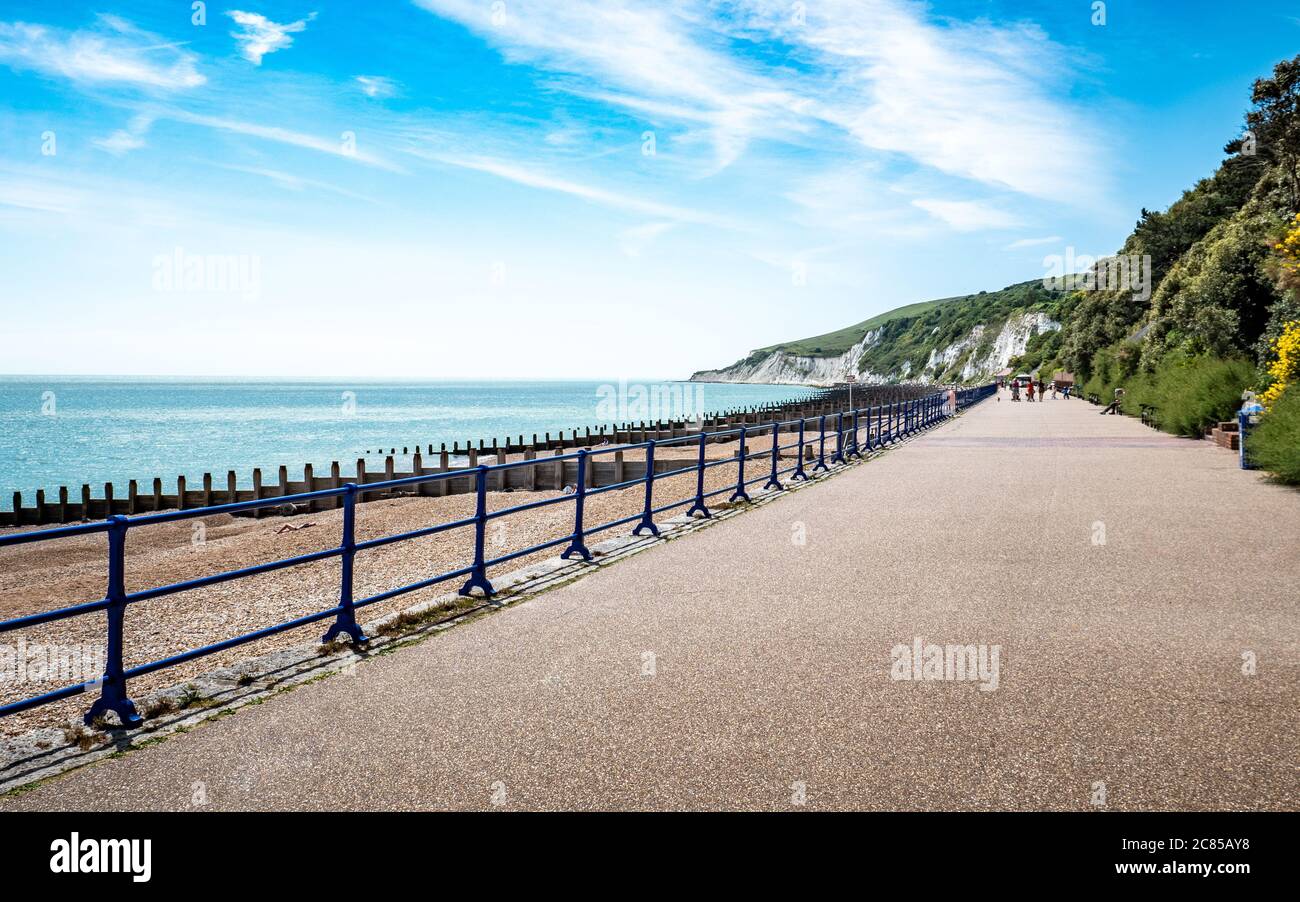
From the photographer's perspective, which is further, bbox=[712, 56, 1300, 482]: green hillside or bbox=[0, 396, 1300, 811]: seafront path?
bbox=[712, 56, 1300, 482]: green hillside

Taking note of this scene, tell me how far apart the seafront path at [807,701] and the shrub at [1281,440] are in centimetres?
616

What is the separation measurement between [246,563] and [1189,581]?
1363 centimetres

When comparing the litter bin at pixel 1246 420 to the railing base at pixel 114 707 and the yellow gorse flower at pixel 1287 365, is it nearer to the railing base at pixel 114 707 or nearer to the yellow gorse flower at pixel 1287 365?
the yellow gorse flower at pixel 1287 365

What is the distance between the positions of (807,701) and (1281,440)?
14.6m

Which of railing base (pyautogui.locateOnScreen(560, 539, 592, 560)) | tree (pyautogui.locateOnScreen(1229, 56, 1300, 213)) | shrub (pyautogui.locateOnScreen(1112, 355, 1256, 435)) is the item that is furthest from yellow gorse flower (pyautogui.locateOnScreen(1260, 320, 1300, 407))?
tree (pyautogui.locateOnScreen(1229, 56, 1300, 213))

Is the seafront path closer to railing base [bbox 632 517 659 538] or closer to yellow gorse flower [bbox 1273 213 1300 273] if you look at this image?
railing base [bbox 632 517 659 538]

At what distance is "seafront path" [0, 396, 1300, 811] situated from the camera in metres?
4.30

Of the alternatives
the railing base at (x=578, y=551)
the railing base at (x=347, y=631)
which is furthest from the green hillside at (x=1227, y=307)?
the railing base at (x=347, y=631)

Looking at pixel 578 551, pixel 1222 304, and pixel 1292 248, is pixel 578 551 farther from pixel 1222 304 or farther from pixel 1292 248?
pixel 1222 304

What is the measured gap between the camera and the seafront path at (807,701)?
4.30 meters

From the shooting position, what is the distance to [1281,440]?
1630 cm

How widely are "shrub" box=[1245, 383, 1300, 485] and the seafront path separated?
20.2ft

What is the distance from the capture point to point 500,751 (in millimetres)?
4730
